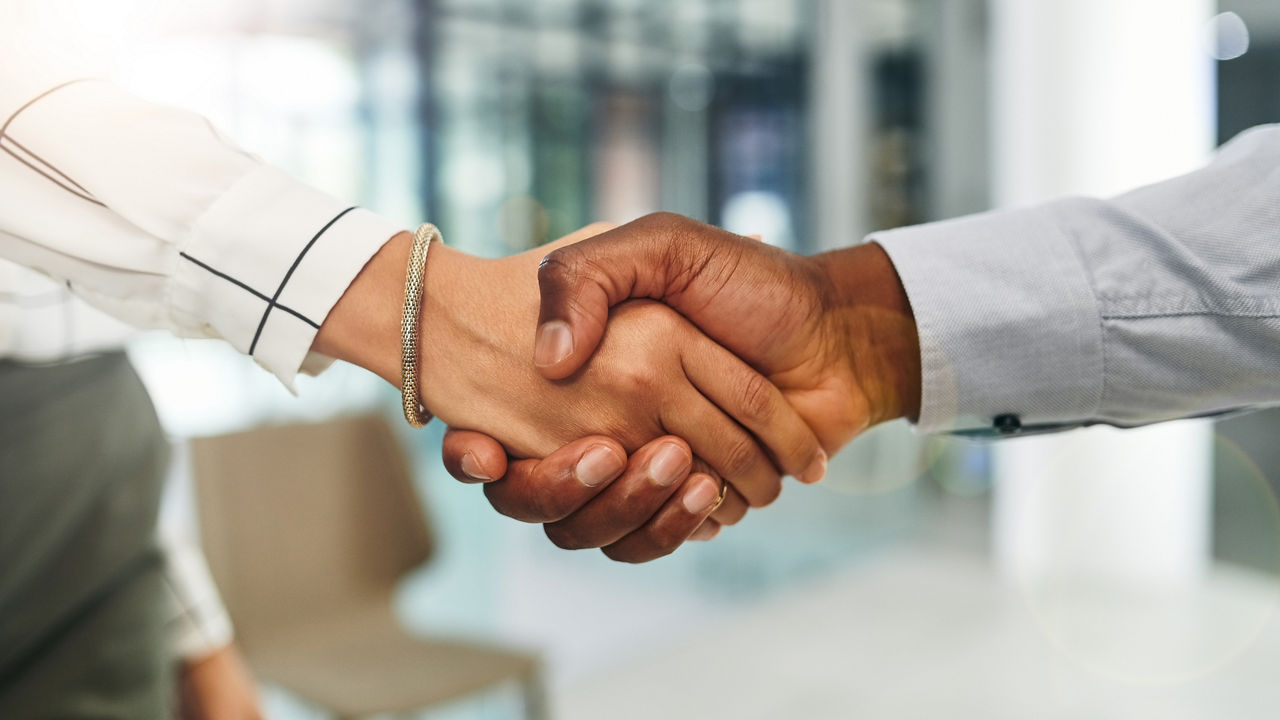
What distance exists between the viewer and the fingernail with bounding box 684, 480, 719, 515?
844 millimetres

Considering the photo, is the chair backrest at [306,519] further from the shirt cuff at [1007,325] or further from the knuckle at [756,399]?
the shirt cuff at [1007,325]

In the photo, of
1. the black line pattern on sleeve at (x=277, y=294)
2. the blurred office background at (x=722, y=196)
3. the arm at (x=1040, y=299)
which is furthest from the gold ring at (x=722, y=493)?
the blurred office background at (x=722, y=196)

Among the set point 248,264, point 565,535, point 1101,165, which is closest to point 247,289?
point 248,264

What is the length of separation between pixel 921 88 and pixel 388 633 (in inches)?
145

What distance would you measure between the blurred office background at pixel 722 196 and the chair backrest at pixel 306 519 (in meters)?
0.15

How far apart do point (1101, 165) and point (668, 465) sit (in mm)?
2972

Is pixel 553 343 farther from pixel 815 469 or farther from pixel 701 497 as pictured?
pixel 815 469

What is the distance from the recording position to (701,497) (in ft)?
2.78

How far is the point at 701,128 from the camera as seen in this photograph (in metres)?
3.52

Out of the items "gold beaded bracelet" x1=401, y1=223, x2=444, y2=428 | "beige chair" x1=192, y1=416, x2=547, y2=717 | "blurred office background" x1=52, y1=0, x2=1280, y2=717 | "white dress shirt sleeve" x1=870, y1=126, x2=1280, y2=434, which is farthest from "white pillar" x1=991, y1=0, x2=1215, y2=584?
"gold beaded bracelet" x1=401, y1=223, x2=444, y2=428


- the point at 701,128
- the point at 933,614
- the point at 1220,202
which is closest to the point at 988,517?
the point at 933,614

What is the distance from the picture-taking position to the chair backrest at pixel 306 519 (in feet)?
5.95

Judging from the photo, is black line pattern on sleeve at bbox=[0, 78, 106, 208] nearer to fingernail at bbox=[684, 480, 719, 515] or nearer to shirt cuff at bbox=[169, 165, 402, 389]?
shirt cuff at bbox=[169, 165, 402, 389]

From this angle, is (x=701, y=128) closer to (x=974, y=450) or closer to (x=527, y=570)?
(x=527, y=570)
